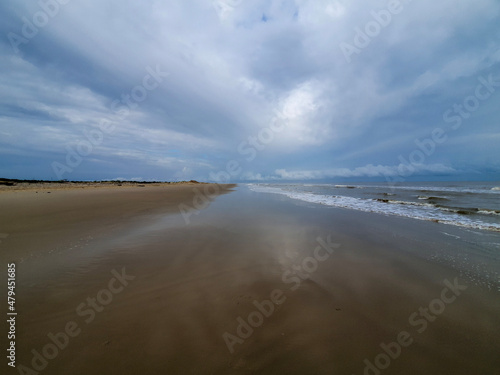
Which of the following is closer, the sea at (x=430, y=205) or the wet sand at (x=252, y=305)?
the wet sand at (x=252, y=305)

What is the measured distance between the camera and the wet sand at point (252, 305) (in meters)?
2.21

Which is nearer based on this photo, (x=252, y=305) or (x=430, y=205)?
(x=252, y=305)

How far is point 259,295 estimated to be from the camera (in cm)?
346

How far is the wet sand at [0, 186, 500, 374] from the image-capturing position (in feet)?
7.24

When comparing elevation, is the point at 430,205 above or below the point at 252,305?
below

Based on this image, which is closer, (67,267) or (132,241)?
(67,267)

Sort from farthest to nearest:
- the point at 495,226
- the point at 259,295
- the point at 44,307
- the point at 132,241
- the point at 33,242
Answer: the point at 495,226, the point at 132,241, the point at 33,242, the point at 259,295, the point at 44,307

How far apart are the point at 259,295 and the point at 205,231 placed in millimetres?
4402

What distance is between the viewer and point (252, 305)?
3188 mm

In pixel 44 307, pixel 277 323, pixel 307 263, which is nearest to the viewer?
pixel 277 323

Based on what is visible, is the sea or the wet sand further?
the sea

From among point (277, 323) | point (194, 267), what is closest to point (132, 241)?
point (194, 267)

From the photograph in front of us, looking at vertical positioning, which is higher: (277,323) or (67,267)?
(67,267)

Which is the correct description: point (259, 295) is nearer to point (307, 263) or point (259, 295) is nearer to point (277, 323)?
point (277, 323)
